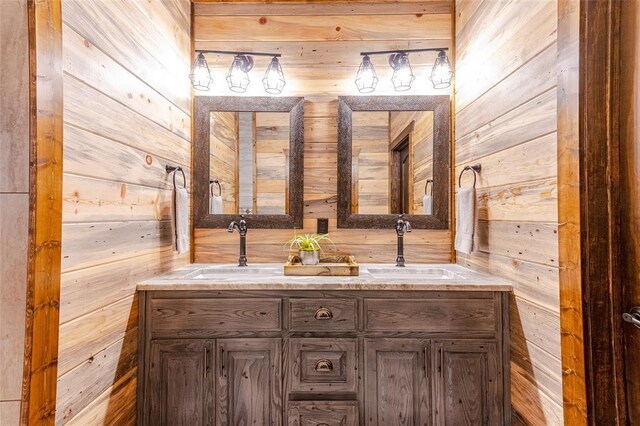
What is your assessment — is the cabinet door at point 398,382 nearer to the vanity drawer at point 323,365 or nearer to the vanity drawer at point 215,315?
the vanity drawer at point 323,365

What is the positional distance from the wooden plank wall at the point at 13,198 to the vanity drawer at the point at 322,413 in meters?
0.97

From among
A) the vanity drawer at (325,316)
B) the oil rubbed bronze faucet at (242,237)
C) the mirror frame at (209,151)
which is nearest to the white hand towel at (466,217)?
the vanity drawer at (325,316)

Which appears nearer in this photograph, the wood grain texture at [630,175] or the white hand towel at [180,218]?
the wood grain texture at [630,175]

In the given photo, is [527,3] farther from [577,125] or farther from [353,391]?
[353,391]

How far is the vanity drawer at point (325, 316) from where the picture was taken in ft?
4.68

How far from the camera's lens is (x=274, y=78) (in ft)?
6.50

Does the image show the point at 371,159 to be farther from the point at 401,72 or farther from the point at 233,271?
the point at 233,271

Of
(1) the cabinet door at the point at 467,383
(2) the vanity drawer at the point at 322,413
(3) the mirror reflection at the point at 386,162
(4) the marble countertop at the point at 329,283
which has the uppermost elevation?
(3) the mirror reflection at the point at 386,162

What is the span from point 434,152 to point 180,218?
61.9 inches

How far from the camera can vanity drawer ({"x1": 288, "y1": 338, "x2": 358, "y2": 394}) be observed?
4.64ft

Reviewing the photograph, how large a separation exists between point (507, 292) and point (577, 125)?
75cm

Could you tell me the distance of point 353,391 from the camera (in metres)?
1.41

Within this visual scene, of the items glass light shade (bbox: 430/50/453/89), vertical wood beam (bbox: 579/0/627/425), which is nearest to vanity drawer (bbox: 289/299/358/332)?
vertical wood beam (bbox: 579/0/627/425)

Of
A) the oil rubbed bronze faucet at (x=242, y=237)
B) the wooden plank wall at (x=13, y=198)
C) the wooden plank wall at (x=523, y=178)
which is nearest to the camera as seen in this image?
the wooden plank wall at (x=13, y=198)
